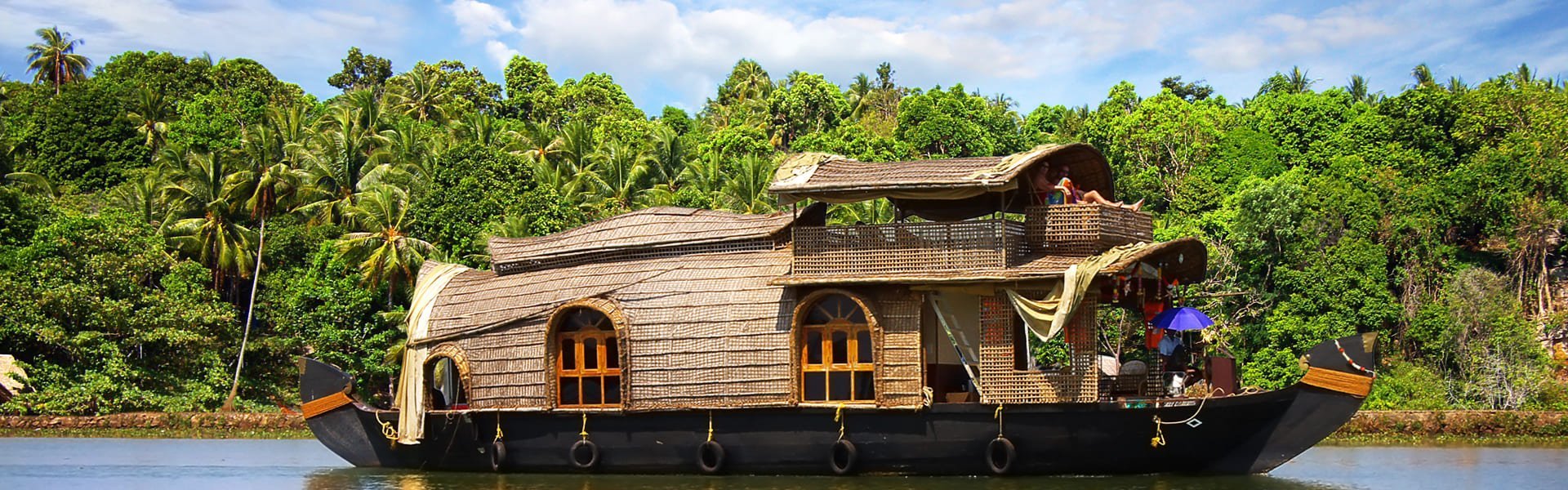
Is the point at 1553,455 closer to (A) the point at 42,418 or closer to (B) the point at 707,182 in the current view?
(B) the point at 707,182

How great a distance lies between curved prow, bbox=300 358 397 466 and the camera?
14852 millimetres

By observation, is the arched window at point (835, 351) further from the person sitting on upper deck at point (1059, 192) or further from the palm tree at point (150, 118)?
the palm tree at point (150, 118)

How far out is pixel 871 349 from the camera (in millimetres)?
12688

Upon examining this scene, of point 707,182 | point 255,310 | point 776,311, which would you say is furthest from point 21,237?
point 776,311

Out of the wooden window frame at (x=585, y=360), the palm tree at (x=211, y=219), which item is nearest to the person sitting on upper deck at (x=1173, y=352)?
the wooden window frame at (x=585, y=360)

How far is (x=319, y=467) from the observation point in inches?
634

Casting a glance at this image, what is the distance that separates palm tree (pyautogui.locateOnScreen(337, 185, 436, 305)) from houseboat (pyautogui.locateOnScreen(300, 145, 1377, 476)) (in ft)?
36.5

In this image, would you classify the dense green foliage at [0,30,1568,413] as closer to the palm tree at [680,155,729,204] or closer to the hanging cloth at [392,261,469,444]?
the palm tree at [680,155,729,204]

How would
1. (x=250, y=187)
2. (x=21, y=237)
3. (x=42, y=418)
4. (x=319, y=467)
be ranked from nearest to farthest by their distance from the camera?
(x=319, y=467)
(x=42, y=418)
(x=21, y=237)
(x=250, y=187)

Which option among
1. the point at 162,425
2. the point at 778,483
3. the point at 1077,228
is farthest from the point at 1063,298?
the point at 162,425

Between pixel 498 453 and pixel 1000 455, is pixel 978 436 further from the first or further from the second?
pixel 498 453

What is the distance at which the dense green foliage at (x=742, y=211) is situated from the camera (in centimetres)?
2316

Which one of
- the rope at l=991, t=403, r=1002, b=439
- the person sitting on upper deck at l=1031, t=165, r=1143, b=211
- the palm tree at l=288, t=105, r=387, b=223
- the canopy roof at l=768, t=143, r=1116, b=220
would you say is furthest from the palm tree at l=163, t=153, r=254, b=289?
the rope at l=991, t=403, r=1002, b=439

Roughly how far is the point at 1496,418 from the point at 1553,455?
3801 millimetres
